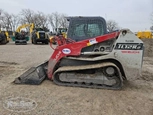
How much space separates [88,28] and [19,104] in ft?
9.88

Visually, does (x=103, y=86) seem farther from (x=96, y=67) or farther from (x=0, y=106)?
(x=0, y=106)

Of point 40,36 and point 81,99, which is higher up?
point 40,36

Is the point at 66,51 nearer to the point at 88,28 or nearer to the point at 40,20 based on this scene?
the point at 88,28

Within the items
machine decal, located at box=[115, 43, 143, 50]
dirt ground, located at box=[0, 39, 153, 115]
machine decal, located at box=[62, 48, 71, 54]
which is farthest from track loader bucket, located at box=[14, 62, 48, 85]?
machine decal, located at box=[115, 43, 143, 50]

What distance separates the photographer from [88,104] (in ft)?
11.5

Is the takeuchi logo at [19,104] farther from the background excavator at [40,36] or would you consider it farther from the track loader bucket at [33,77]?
the background excavator at [40,36]

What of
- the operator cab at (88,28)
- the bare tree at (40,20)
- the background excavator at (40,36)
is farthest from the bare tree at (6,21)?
the operator cab at (88,28)

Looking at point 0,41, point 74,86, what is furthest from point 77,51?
point 0,41

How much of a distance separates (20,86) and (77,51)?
164 cm

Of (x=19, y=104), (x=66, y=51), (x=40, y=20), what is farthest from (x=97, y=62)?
(x=40, y=20)

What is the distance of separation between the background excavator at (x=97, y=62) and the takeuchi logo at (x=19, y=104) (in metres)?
1.08

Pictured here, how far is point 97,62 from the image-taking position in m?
4.65

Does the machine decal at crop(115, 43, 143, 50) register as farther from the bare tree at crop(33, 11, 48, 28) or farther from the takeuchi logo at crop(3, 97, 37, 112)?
the bare tree at crop(33, 11, 48, 28)

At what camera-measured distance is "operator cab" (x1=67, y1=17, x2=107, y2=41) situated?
5.39m
